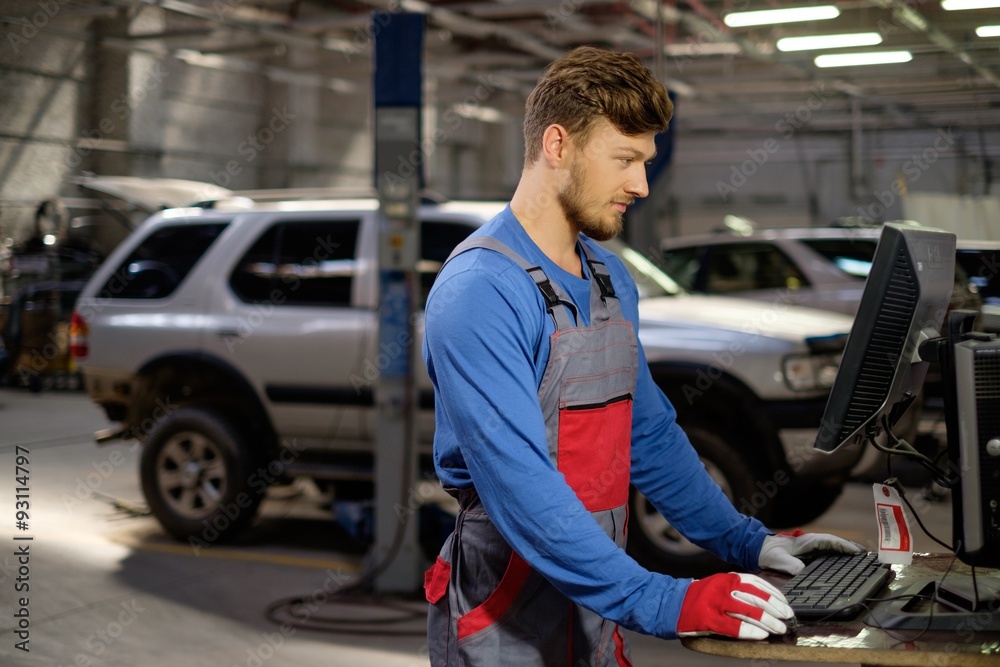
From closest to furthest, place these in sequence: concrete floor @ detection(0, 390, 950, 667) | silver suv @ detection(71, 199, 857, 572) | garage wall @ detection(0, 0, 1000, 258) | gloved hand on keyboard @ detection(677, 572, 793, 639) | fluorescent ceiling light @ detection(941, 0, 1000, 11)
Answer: gloved hand on keyboard @ detection(677, 572, 793, 639) < concrete floor @ detection(0, 390, 950, 667) < garage wall @ detection(0, 0, 1000, 258) < fluorescent ceiling light @ detection(941, 0, 1000, 11) < silver suv @ detection(71, 199, 857, 572)

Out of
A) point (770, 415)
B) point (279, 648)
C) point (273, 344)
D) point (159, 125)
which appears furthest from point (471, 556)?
point (159, 125)

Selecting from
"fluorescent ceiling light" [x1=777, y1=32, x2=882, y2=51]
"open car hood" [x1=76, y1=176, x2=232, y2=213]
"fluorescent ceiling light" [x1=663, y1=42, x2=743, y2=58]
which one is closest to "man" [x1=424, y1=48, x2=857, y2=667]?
"open car hood" [x1=76, y1=176, x2=232, y2=213]

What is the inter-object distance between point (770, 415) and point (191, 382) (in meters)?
3.21

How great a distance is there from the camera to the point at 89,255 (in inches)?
218

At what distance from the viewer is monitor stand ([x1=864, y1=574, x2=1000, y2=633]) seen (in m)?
1.66

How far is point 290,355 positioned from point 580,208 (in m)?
4.05

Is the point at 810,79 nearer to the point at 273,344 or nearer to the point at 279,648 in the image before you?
the point at 273,344

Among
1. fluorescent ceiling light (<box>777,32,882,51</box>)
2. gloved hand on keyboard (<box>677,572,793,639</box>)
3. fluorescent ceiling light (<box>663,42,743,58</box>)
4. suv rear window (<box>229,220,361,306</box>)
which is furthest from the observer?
fluorescent ceiling light (<box>663,42,743,58</box>)

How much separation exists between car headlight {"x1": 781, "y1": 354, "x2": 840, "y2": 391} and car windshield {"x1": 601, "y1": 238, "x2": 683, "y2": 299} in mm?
964

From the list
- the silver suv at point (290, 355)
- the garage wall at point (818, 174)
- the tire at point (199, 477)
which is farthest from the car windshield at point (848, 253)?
the tire at point (199, 477)

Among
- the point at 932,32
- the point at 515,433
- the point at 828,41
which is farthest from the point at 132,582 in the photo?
the point at 828,41

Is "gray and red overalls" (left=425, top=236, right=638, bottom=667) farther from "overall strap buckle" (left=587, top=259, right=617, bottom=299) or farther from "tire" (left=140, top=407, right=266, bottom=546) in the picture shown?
"tire" (left=140, top=407, right=266, bottom=546)

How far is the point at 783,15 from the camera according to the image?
344 inches

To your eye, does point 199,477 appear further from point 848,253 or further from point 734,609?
point 848,253
